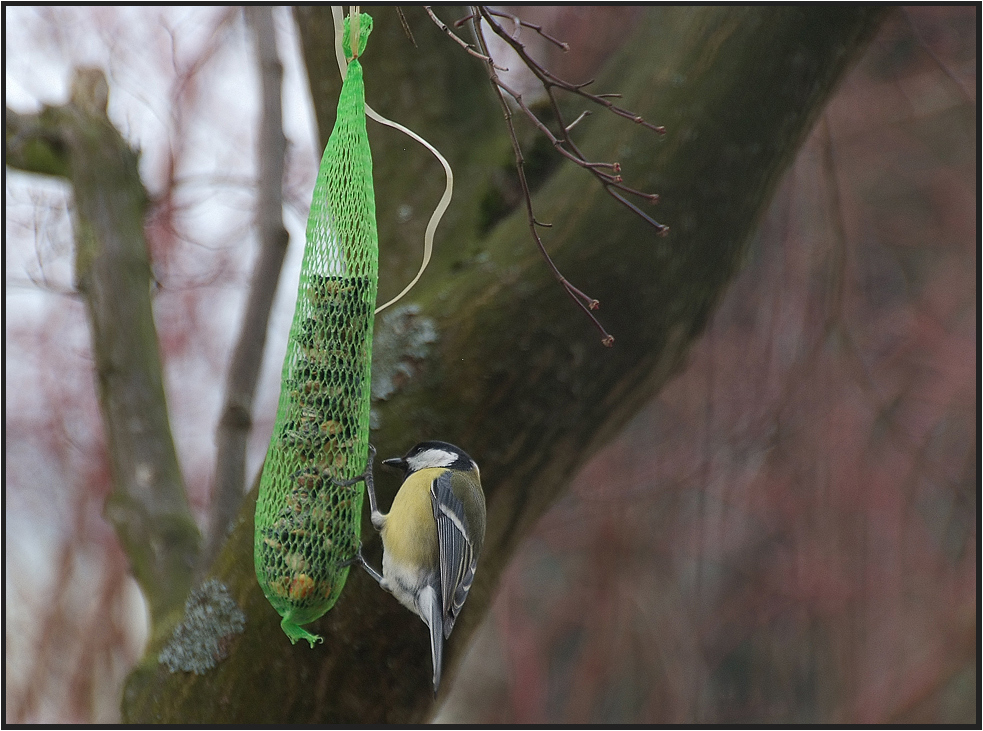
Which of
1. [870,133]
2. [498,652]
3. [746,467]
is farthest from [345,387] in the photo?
[498,652]

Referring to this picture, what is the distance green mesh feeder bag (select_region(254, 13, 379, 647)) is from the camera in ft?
5.31

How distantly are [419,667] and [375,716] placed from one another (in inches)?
4.9

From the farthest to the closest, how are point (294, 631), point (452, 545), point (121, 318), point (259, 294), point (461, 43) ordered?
Result: point (121, 318) → point (259, 294) → point (452, 545) → point (294, 631) → point (461, 43)

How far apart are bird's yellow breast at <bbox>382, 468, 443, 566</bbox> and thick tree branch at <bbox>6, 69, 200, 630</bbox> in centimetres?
74

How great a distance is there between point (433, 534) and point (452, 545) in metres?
0.05

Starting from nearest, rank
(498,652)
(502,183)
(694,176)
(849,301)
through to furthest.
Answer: (694,176) < (502,183) < (849,301) < (498,652)

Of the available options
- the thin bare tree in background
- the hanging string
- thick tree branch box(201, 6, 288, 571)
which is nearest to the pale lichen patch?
thick tree branch box(201, 6, 288, 571)

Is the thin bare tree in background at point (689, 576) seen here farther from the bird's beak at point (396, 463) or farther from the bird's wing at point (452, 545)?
the bird's beak at point (396, 463)

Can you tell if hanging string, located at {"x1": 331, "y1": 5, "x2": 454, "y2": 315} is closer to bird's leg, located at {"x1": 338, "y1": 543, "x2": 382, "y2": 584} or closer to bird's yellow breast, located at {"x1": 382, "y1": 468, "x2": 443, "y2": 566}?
bird's yellow breast, located at {"x1": 382, "y1": 468, "x2": 443, "y2": 566}

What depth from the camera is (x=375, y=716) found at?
5.46ft

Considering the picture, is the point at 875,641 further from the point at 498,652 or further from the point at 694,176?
the point at 694,176

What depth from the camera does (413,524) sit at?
5.76ft

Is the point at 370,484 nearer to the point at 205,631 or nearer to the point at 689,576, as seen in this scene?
the point at 205,631

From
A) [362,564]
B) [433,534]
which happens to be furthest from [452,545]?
[362,564]
